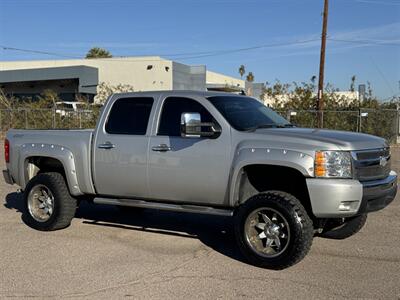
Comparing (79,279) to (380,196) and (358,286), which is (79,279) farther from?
(380,196)

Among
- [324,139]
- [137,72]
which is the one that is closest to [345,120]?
[324,139]

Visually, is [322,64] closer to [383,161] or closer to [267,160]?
[383,161]

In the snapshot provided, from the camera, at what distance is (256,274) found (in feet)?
18.3

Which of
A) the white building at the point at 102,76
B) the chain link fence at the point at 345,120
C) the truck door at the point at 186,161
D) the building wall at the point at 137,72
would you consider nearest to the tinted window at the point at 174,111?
the truck door at the point at 186,161

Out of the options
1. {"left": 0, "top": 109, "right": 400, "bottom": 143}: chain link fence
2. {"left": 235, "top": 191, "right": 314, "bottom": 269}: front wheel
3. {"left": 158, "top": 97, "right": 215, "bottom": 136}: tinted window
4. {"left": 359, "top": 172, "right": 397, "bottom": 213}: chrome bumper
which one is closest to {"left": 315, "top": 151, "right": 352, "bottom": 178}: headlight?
{"left": 359, "top": 172, "right": 397, "bottom": 213}: chrome bumper

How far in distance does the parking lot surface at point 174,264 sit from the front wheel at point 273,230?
16cm

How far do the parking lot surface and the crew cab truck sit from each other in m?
0.34

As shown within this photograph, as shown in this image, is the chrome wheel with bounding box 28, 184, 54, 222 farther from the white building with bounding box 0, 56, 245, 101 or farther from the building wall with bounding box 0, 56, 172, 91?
the building wall with bounding box 0, 56, 172, 91

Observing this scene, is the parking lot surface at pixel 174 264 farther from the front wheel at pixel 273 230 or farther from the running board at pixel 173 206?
the running board at pixel 173 206

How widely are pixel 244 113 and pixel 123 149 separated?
1.68 metres

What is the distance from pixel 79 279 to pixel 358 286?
2834 millimetres

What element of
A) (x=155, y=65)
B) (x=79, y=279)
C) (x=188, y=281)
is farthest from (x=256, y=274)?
(x=155, y=65)

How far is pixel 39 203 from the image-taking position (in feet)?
25.7

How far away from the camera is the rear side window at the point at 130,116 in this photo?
7048mm
